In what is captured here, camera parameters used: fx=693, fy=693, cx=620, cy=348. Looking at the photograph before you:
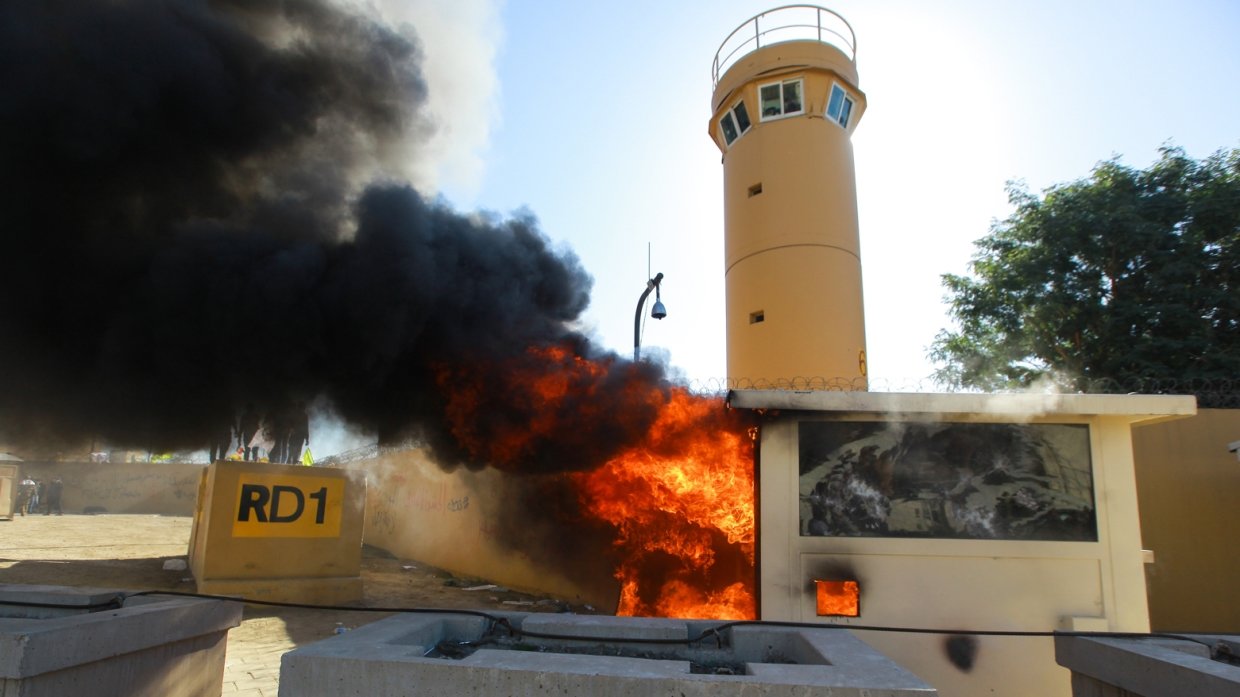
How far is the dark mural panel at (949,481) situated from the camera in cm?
700

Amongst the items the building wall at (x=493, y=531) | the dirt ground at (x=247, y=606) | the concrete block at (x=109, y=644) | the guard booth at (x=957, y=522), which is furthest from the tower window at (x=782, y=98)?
the concrete block at (x=109, y=644)

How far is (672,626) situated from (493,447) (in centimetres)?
534

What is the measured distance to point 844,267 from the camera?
45.9 feet

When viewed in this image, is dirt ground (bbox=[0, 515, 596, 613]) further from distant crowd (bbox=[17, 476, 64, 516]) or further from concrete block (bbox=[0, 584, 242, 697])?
distant crowd (bbox=[17, 476, 64, 516])

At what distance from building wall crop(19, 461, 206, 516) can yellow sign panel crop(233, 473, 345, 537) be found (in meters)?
22.3

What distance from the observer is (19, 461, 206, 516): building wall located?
1140 inches

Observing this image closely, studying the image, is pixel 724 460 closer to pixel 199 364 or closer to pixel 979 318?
pixel 199 364

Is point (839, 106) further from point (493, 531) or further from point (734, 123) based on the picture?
point (493, 531)

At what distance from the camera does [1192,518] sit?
10359 mm

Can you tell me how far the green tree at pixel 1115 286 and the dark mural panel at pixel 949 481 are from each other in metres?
8.37

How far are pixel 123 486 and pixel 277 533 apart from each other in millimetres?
25290

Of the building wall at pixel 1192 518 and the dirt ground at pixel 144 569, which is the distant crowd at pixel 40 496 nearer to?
the dirt ground at pixel 144 569

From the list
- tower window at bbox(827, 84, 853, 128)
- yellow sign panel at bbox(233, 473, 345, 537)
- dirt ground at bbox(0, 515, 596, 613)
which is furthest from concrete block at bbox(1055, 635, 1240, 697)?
tower window at bbox(827, 84, 853, 128)

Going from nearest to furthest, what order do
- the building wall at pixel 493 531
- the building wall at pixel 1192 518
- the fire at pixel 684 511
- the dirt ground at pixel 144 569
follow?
the fire at pixel 684 511 → the building wall at pixel 1192 518 → the dirt ground at pixel 144 569 → the building wall at pixel 493 531
